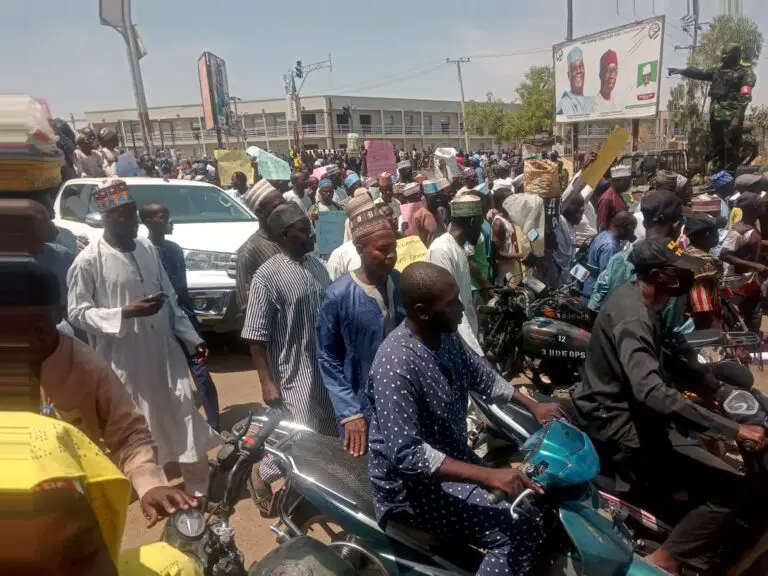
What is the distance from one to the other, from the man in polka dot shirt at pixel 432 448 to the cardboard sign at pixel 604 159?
19.8ft

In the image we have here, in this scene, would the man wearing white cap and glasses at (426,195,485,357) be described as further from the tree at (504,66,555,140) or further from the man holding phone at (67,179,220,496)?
A: the tree at (504,66,555,140)

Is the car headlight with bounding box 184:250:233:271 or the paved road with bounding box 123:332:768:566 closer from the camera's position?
the paved road with bounding box 123:332:768:566

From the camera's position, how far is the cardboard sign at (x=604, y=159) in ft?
24.5

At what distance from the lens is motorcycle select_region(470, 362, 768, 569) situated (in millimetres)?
2422

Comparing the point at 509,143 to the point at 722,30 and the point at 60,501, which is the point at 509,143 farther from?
the point at 60,501

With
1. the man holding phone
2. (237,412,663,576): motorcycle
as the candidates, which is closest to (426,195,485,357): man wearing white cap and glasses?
(237,412,663,576): motorcycle

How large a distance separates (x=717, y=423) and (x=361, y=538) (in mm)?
1497

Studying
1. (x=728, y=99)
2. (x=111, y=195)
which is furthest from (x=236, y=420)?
(x=728, y=99)

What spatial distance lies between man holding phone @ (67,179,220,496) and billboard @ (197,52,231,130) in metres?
14.8

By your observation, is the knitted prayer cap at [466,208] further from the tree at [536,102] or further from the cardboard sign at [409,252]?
the tree at [536,102]

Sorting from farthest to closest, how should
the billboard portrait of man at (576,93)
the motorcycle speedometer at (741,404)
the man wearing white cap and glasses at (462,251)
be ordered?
the billboard portrait of man at (576,93) → the man wearing white cap and glasses at (462,251) → the motorcycle speedometer at (741,404)

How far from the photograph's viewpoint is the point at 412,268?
2168 millimetres

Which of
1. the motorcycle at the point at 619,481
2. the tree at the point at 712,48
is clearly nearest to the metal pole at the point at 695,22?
the tree at the point at 712,48

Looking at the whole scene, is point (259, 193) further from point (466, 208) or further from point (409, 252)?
point (466, 208)
